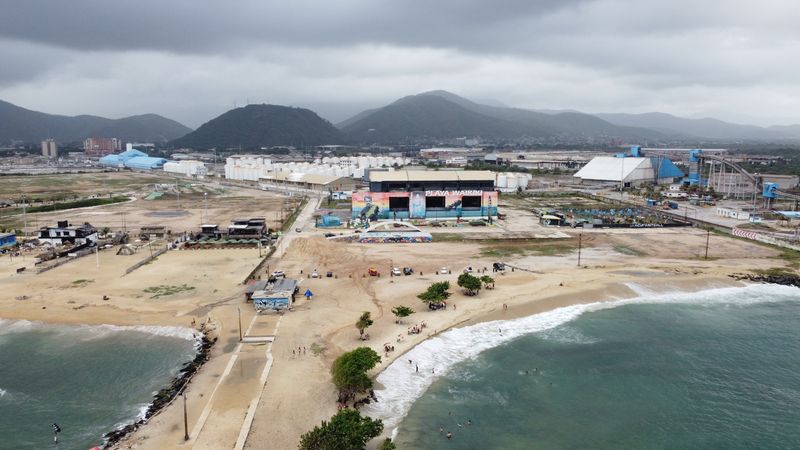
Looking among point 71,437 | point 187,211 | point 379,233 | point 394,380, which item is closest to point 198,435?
point 71,437

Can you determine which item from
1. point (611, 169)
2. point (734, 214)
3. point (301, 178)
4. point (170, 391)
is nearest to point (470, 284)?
point (170, 391)

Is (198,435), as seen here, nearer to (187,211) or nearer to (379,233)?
(379,233)

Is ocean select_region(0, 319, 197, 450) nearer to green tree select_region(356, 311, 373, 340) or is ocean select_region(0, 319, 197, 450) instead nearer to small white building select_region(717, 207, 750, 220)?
green tree select_region(356, 311, 373, 340)

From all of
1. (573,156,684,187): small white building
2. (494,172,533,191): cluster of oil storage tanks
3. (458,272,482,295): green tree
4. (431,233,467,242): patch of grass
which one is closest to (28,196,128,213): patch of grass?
(431,233,467,242): patch of grass

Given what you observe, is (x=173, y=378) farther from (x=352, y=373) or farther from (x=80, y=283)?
(x=80, y=283)

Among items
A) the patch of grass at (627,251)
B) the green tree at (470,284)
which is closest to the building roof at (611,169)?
the patch of grass at (627,251)

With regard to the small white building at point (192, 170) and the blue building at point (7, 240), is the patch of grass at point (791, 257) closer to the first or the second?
the blue building at point (7, 240)

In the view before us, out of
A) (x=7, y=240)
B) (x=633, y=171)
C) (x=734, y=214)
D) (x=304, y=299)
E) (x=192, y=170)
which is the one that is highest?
(x=633, y=171)
